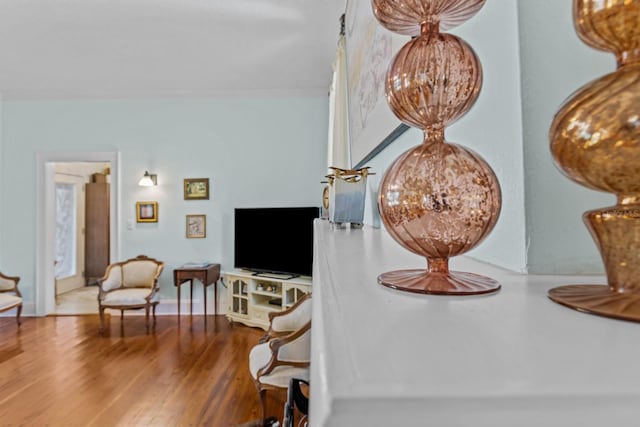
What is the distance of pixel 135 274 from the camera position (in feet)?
13.9

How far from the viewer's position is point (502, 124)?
23.0 inches

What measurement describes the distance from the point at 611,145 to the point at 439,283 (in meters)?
0.20

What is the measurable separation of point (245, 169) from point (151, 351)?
2235mm

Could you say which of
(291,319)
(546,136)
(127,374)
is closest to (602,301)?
(546,136)

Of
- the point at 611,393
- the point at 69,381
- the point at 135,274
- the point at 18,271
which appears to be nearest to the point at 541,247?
the point at 611,393

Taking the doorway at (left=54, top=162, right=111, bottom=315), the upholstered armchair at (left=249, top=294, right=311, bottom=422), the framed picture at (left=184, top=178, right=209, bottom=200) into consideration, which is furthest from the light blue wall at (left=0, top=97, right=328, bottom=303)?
the upholstered armchair at (left=249, top=294, right=311, bottom=422)

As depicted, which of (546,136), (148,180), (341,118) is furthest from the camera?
(148,180)

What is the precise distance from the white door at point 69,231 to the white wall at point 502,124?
6734mm

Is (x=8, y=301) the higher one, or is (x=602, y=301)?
(x=602, y=301)

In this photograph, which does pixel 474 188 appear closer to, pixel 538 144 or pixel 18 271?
pixel 538 144

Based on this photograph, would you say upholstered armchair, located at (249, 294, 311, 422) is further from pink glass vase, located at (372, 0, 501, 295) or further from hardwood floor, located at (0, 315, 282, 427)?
pink glass vase, located at (372, 0, 501, 295)

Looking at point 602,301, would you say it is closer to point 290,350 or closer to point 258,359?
point 290,350

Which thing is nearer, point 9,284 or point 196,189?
point 9,284

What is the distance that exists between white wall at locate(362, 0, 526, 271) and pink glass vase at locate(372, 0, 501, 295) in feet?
0.44
